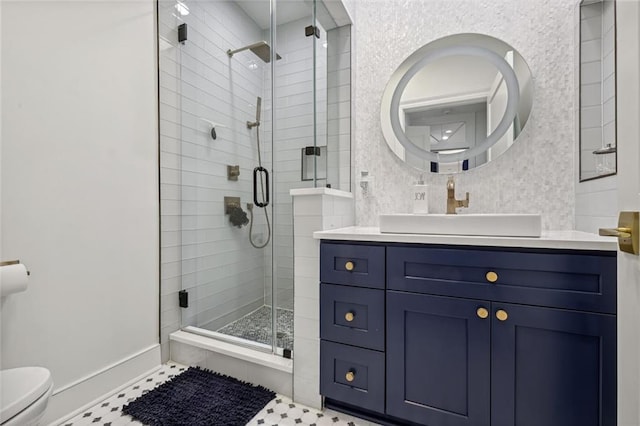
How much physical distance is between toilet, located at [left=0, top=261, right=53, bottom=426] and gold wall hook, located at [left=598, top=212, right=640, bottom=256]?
1.67 m

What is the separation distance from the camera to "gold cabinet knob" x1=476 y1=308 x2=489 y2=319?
116 cm

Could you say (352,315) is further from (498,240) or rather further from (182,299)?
(182,299)

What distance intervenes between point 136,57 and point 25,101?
691mm

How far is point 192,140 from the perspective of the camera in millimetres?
2127

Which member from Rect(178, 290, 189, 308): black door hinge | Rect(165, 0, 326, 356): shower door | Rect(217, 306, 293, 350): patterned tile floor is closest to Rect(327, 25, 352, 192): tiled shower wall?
Rect(165, 0, 326, 356): shower door

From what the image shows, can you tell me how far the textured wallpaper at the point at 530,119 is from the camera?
1.56m

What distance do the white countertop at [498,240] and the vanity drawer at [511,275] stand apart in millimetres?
31

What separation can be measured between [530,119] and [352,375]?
163cm

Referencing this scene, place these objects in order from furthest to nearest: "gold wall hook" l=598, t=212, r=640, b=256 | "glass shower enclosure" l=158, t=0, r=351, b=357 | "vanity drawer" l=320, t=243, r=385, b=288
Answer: "glass shower enclosure" l=158, t=0, r=351, b=357 → "vanity drawer" l=320, t=243, r=385, b=288 → "gold wall hook" l=598, t=212, r=640, b=256

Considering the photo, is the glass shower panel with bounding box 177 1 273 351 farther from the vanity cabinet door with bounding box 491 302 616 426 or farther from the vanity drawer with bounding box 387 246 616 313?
the vanity cabinet door with bounding box 491 302 616 426

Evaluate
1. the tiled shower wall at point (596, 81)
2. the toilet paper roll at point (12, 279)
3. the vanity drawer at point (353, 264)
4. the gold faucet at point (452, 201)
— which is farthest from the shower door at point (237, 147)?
the tiled shower wall at point (596, 81)

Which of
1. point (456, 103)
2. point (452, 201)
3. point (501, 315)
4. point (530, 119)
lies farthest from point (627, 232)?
point (456, 103)

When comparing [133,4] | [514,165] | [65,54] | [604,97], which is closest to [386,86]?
[514,165]

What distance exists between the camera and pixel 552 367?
3.54 feet
